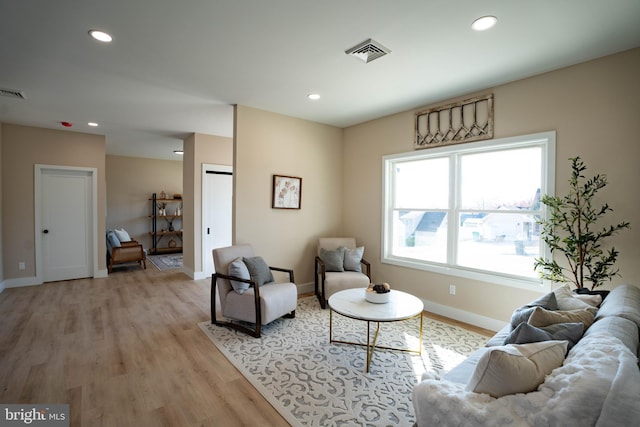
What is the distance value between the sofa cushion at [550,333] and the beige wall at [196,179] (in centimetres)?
508

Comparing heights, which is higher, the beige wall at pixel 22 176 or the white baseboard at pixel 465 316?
the beige wall at pixel 22 176

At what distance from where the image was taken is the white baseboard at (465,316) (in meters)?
3.36

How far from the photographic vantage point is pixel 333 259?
4285mm

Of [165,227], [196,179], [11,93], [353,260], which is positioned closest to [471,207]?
[353,260]

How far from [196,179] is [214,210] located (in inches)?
26.2

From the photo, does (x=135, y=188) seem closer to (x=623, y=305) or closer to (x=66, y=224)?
(x=66, y=224)

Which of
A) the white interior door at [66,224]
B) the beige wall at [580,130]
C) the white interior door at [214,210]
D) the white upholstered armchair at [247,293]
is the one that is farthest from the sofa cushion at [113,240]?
the beige wall at [580,130]

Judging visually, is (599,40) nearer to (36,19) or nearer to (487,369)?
(487,369)

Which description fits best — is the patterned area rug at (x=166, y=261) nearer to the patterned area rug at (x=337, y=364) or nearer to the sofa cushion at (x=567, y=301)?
the patterned area rug at (x=337, y=364)

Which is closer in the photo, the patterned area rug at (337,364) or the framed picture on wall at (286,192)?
the patterned area rug at (337,364)

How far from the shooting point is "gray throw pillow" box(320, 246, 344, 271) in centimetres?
425

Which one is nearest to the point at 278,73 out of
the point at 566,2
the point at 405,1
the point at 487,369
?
the point at 405,1

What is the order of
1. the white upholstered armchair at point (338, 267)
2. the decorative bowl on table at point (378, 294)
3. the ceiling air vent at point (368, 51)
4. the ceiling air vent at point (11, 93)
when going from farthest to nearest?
the white upholstered armchair at point (338, 267) < the ceiling air vent at point (11, 93) < the decorative bowl on table at point (378, 294) < the ceiling air vent at point (368, 51)

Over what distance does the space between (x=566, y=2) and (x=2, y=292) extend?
7497mm
